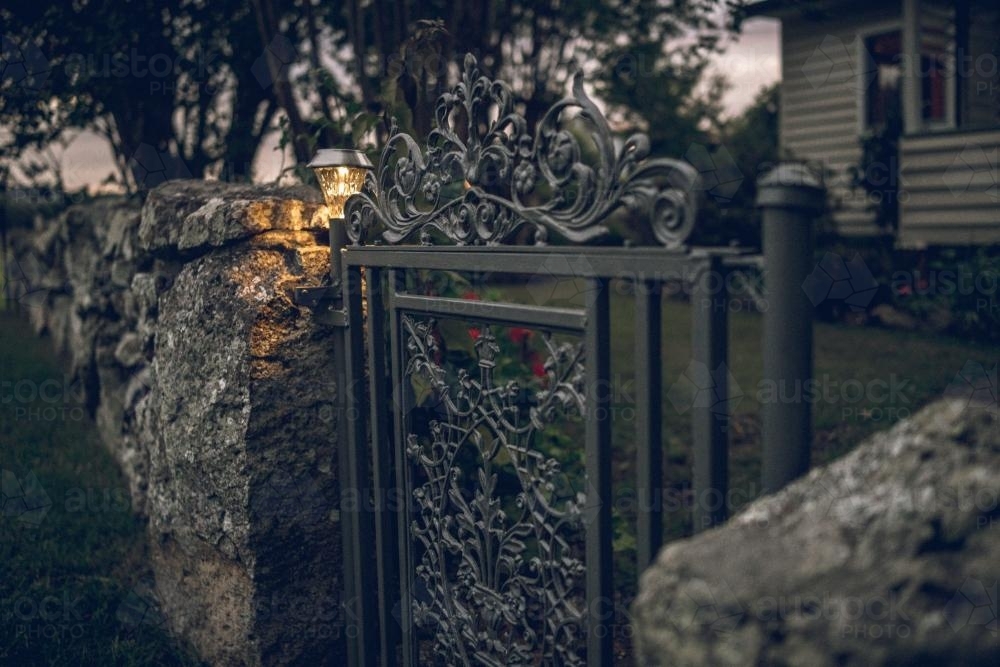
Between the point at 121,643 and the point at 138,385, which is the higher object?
the point at 138,385

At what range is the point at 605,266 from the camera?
6.61 feet

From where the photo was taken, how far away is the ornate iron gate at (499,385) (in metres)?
1.92

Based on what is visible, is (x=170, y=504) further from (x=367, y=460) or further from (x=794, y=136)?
(x=794, y=136)

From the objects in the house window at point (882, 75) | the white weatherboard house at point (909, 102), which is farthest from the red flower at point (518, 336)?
the house window at point (882, 75)

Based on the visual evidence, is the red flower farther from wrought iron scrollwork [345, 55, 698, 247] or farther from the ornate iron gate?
wrought iron scrollwork [345, 55, 698, 247]

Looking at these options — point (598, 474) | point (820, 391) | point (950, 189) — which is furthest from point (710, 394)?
point (950, 189)

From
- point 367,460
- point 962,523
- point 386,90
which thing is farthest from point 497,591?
point 386,90

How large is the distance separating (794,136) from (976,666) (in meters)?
12.7

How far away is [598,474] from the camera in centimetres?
212

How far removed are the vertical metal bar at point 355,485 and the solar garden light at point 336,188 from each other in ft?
0.13

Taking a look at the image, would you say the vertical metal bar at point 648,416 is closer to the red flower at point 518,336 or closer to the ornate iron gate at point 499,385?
the ornate iron gate at point 499,385

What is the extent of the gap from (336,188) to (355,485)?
1.05 meters

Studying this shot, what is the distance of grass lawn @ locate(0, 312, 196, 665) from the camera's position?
3570 mm

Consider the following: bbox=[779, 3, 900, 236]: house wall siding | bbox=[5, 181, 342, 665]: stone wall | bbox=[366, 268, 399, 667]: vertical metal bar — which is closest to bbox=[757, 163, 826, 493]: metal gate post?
bbox=[366, 268, 399, 667]: vertical metal bar
